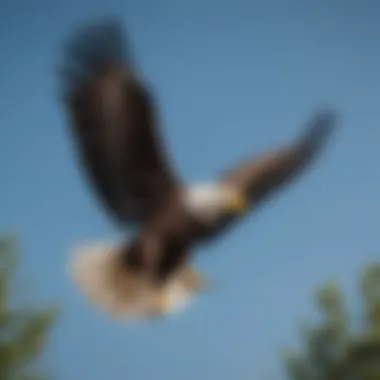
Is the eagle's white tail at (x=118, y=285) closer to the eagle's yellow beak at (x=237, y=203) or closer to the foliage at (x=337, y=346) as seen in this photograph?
the eagle's yellow beak at (x=237, y=203)

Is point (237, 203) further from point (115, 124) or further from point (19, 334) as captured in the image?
point (19, 334)

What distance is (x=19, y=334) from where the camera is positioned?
1581mm

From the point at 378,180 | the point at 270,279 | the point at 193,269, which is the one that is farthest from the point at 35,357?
the point at 378,180

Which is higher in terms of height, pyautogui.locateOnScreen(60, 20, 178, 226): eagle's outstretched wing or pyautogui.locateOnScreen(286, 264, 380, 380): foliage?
pyautogui.locateOnScreen(60, 20, 178, 226): eagle's outstretched wing

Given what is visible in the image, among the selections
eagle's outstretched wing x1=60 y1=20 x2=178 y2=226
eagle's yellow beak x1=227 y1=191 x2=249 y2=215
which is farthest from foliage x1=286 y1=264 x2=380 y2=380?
eagle's outstretched wing x1=60 y1=20 x2=178 y2=226

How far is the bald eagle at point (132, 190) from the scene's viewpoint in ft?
5.11

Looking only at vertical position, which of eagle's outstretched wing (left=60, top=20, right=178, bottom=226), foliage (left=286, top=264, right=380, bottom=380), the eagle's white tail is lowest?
foliage (left=286, top=264, right=380, bottom=380)

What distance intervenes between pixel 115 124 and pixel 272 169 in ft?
A: 0.87

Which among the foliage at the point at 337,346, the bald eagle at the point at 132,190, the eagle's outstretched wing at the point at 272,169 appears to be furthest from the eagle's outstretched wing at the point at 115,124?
the foliage at the point at 337,346

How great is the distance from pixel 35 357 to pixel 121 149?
36 cm

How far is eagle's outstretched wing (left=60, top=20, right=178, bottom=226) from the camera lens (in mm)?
1557

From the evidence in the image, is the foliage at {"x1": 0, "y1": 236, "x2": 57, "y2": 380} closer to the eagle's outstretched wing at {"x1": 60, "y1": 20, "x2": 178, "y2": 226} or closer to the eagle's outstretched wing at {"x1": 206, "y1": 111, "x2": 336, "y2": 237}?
the eagle's outstretched wing at {"x1": 60, "y1": 20, "x2": 178, "y2": 226}

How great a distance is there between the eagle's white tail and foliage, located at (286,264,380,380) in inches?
8.9

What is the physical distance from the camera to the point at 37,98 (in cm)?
163
